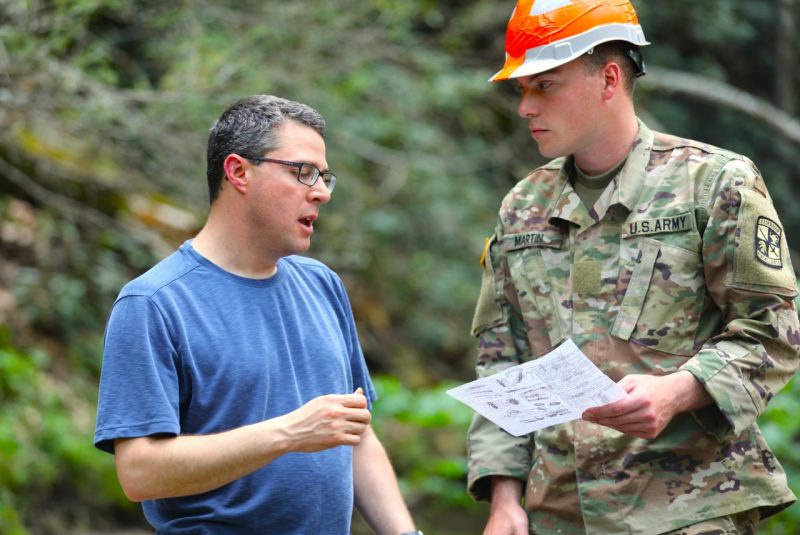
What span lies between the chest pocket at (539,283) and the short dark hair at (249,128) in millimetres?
741

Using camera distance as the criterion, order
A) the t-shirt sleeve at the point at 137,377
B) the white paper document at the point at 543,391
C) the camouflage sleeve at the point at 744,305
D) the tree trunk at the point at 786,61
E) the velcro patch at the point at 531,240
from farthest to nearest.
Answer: the tree trunk at the point at 786,61 → the velcro patch at the point at 531,240 → the camouflage sleeve at the point at 744,305 → the white paper document at the point at 543,391 → the t-shirt sleeve at the point at 137,377

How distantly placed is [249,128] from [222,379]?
2.24 ft

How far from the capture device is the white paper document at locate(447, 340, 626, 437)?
2553 millimetres

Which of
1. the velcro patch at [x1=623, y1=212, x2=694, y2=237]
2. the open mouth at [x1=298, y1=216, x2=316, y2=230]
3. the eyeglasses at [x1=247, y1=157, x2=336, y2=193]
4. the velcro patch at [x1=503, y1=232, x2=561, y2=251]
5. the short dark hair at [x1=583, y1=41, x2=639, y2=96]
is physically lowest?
the velcro patch at [x1=503, y1=232, x2=561, y2=251]

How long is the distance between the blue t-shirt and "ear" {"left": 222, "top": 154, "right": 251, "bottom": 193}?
0.21 meters

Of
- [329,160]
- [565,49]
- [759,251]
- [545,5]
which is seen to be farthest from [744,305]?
[329,160]

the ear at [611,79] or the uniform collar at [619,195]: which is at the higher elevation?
the ear at [611,79]

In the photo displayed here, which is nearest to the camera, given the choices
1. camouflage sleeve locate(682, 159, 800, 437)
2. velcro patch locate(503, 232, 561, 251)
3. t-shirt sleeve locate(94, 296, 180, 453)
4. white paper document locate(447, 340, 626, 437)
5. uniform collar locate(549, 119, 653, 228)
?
t-shirt sleeve locate(94, 296, 180, 453)

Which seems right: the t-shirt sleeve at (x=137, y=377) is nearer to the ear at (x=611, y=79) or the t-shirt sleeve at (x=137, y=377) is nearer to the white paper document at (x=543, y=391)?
the white paper document at (x=543, y=391)

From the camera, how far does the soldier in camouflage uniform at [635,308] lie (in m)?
2.70

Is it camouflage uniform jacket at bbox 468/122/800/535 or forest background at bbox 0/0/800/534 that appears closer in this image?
camouflage uniform jacket at bbox 468/122/800/535

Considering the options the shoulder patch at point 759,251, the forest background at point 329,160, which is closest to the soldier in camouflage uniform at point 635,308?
the shoulder patch at point 759,251

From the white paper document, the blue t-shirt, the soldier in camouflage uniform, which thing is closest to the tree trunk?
the soldier in camouflage uniform

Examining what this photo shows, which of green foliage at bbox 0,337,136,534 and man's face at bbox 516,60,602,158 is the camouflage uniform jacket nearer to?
man's face at bbox 516,60,602,158
